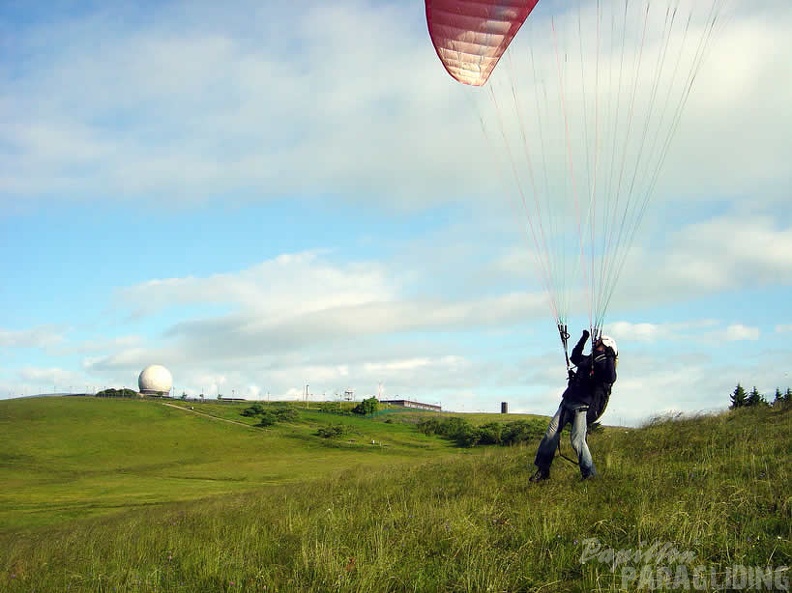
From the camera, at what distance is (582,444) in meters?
10.0

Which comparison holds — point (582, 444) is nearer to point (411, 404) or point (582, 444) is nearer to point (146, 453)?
point (146, 453)

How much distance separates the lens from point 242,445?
59.9 meters

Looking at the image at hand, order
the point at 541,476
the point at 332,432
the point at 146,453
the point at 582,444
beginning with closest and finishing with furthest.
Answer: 1. the point at 582,444
2. the point at 541,476
3. the point at 146,453
4. the point at 332,432

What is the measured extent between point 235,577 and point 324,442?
189ft

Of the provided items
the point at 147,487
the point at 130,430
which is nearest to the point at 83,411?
the point at 130,430

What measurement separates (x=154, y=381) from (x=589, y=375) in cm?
9761

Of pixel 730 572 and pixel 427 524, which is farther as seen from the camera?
pixel 427 524

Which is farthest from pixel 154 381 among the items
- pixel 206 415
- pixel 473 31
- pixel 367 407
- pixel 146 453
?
pixel 473 31

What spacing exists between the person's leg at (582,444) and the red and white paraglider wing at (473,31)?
6907mm

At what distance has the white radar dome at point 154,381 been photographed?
9769 centimetres

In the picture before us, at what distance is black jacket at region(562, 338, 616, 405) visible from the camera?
33.2 feet

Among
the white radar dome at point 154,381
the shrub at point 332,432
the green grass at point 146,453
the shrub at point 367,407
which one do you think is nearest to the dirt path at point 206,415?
the green grass at point 146,453

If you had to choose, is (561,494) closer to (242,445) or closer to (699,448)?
(699,448)

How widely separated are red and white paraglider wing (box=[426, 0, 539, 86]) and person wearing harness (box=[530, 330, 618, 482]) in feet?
19.0
